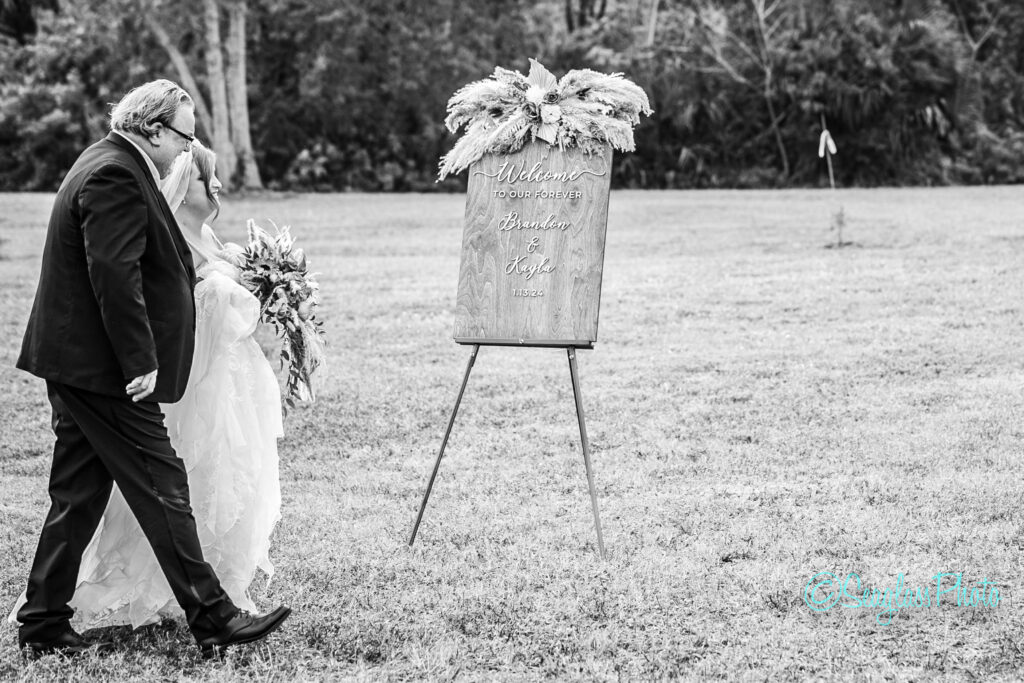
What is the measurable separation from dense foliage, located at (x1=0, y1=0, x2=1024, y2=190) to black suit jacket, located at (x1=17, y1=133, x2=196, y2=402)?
85.2ft

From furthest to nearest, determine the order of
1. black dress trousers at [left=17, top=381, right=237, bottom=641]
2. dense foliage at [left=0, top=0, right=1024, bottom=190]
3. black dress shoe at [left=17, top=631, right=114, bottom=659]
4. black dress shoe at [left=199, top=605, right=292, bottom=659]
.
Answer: dense foliage at [left=0, top=0, right=1024, bottom=190] < black dress shoe at [left=17, top=631, right=114, bottom=659] < black dress shoe at [left=199, top=605, right=292, bottom=659] < black dress trousers at [left=17, top=381, right=237, bottom=641]

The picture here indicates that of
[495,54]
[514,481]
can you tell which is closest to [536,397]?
[514,481]

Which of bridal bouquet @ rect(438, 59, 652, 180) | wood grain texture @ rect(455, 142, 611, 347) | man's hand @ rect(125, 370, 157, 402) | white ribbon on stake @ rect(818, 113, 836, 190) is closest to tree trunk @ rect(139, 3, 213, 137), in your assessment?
white ribbon on stake @ rect(818, 113, 836, 190)

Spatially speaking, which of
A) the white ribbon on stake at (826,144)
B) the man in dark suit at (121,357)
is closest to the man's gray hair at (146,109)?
the man in dark suit at (121,357)

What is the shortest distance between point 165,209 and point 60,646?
1781mm

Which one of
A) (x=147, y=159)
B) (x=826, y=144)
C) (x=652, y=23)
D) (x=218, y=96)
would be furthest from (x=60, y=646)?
(x=652, y=23)

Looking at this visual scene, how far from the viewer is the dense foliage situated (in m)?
30.4

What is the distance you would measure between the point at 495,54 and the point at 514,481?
29.5 m

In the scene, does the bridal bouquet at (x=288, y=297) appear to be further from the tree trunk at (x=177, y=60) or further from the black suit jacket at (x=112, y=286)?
the tree trunk at (x=177, y=60)

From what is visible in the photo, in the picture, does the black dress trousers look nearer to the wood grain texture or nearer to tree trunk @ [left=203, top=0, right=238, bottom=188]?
the wood grain texture

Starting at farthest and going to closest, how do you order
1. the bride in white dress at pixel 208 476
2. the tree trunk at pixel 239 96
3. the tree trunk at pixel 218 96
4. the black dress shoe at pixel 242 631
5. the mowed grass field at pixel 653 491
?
the tree trunk at pixel 239 96 → the tree trunk at pixel 218 96 → the bride in white dress at pixel 208 476 → the mowed grass field at pixel 653 491 → the black dress shoe at pixel 242 631

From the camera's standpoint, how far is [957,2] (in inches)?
1387

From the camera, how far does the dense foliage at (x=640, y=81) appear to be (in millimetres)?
30438

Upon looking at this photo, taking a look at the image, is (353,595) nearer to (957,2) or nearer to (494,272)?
(494,272)
